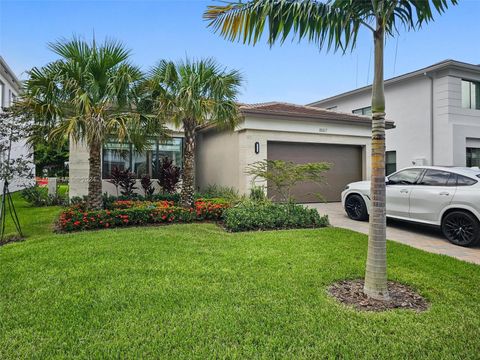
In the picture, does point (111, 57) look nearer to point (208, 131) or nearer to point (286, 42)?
point (286, 42)

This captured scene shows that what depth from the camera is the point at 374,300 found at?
11.5ft

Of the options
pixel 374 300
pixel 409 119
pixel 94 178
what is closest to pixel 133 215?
pixel 94 178

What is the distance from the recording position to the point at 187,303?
133 inches

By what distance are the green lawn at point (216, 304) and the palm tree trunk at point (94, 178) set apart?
2074mm

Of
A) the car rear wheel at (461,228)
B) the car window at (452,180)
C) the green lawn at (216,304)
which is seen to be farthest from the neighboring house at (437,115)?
the green lawn at (216,304)

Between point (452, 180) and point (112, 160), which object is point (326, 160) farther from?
point (112, 160)

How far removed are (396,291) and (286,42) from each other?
11.1ft

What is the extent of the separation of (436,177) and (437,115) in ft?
30.2

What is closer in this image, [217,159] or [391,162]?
[217,159]

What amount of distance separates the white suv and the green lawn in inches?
56.3

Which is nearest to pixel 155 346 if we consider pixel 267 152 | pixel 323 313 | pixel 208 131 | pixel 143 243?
pixel 323 313

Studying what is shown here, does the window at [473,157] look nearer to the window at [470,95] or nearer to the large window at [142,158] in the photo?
the window at [470,95]

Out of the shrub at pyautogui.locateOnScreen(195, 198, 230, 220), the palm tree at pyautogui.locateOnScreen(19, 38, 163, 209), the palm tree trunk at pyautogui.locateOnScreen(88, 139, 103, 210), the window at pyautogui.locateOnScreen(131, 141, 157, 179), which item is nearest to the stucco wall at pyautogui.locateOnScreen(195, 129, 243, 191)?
the window at pyautogui.locateOnScreen(131, 141, 157, 179)

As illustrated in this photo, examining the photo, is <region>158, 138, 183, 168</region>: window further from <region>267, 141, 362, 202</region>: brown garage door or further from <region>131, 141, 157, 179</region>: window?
<region>267, 141, 362, 202</region>: brown garage door
